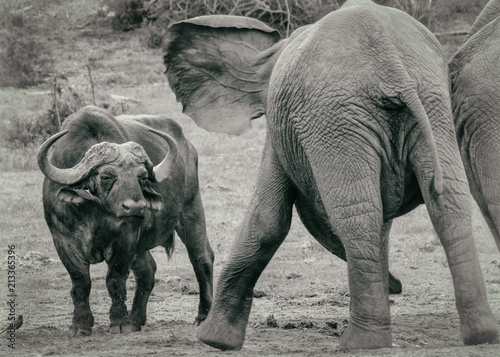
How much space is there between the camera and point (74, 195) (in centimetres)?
589

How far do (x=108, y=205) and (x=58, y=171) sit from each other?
41cm

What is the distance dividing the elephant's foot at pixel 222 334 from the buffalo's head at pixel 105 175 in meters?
0.93

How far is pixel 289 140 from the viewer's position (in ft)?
14.8

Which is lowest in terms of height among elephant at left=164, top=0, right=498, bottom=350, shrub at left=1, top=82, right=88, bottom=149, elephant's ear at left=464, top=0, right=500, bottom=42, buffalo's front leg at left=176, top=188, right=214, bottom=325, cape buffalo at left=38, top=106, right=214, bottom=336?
shrub at left=1, top=82, right=88, bottom=149

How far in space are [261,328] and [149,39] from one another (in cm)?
1351

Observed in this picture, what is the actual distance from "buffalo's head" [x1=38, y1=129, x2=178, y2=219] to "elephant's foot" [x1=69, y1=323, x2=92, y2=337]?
0.82 m

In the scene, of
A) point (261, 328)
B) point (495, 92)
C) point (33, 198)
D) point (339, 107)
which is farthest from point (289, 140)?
point (33, 198)

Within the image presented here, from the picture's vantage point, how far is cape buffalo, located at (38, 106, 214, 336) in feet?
19.2

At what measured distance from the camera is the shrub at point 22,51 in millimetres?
16547

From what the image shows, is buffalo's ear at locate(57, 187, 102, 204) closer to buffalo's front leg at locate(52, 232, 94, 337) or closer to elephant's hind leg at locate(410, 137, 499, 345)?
buffalo's front leg at locate(52, 232, 94, 337)

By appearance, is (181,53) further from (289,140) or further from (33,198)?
(33,198)

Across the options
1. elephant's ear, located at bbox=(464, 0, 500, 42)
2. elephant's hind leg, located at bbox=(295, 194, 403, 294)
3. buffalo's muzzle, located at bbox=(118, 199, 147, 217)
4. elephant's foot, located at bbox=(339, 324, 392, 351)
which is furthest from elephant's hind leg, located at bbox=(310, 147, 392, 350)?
buffalo's muzzle, located at bbox=(118, 199, 147, 217)

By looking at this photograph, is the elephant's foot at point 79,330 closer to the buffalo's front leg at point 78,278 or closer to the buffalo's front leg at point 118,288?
the buffalo's front leg at point 78,278

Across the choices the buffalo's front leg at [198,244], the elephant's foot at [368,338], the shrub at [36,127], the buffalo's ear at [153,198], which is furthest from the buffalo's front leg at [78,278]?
the shrub at [36,127]
